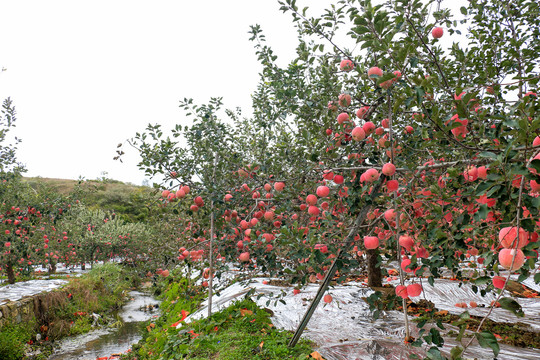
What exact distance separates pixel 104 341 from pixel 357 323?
7606mm

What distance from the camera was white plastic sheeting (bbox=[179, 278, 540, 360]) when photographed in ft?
10.3

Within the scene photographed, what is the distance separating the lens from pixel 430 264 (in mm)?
1976

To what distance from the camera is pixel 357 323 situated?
4184 millimetres

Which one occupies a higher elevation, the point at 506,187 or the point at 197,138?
the point at 197,138

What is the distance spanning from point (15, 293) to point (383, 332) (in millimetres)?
9921

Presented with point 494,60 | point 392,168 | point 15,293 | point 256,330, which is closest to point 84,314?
point 15,293

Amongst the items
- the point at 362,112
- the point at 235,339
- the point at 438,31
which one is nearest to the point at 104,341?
the point at 235,339

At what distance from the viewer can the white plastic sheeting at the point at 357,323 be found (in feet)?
10.3

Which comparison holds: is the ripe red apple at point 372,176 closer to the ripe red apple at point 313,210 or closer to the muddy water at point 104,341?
Answer: the ripe red apple at point 313,210

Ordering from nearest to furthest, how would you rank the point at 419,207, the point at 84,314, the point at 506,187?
the point at 506,187 → the point at 419,207 → the point at 84,314

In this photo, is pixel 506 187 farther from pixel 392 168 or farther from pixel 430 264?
pixel 430 264

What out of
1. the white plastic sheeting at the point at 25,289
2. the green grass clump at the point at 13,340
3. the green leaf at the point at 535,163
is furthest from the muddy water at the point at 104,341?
the green leaf at the point at 535,163

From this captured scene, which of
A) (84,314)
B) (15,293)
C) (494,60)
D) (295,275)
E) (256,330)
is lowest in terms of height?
(84,314)

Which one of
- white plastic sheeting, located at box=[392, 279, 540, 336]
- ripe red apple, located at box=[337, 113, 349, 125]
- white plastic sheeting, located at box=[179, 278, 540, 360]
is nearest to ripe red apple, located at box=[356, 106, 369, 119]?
ripe red apple, located at box=[337, 113, 349, 125]
